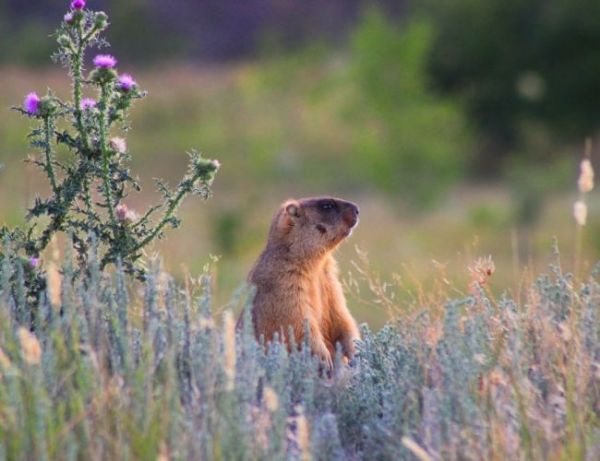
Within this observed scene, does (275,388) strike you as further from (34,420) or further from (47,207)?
(47,207)

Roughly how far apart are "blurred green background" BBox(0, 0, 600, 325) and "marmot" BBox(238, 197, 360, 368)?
1512 cm

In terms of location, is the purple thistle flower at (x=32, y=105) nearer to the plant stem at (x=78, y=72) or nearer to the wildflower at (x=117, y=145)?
the plant stem at (x=78, y=72)

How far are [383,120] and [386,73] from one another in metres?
1.15

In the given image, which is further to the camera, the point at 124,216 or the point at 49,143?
the point at 124,216

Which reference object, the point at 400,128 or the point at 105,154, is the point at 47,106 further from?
the point at 400,128

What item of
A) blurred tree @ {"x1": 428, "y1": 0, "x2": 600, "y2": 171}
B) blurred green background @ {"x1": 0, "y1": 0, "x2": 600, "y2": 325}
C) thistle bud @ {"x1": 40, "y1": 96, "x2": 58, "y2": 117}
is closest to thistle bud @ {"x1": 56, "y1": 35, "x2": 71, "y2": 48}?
thistle bud @ {"x1": 40, "y1": 96, "x2": 58, "y2": 117}

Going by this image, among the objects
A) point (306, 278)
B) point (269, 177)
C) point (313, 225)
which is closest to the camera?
point (306, 278)

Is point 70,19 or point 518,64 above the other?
point 518,64

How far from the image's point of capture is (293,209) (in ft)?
24.4

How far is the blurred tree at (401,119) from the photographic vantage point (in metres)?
29.6

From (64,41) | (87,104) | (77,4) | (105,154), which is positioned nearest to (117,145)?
(105,154)

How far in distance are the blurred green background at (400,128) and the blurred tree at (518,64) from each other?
0.13 feet

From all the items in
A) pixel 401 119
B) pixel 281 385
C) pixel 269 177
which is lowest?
pixel 281 385

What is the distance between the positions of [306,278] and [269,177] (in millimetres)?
24174
